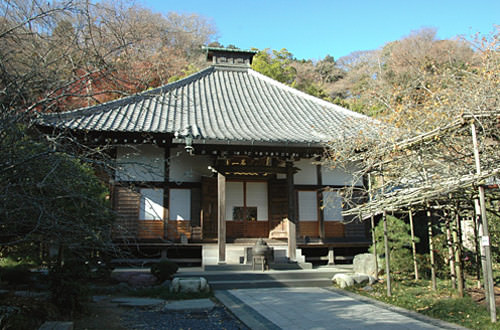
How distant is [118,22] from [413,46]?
106 feet

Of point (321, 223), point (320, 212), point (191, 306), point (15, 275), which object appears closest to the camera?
point (191, 306)

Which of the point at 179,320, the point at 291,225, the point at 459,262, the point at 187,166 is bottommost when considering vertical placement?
the point at 179,320

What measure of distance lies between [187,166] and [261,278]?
4.67 meters

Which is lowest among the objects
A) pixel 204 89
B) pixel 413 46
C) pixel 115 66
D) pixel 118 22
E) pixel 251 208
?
pixel 251 208

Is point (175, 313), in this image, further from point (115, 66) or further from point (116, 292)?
point (115, 66)

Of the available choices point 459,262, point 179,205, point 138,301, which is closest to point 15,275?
point 138,301

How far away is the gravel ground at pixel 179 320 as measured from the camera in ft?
18.8

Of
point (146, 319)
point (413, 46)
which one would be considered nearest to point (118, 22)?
point (146, 319)

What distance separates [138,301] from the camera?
7395 millimetres

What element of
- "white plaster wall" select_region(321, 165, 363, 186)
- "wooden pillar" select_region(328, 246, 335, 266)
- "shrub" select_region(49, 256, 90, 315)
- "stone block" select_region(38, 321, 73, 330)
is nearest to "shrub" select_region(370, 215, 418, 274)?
"wooden pillar" select_region(328, 246, 335, 266)

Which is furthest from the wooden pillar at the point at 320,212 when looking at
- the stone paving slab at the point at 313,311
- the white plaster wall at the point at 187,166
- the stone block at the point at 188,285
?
the stone block at the point at 188,285

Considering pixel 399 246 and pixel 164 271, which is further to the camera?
pixel 399 246

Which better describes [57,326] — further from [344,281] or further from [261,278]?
[344,281]

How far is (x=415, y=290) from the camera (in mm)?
8047
